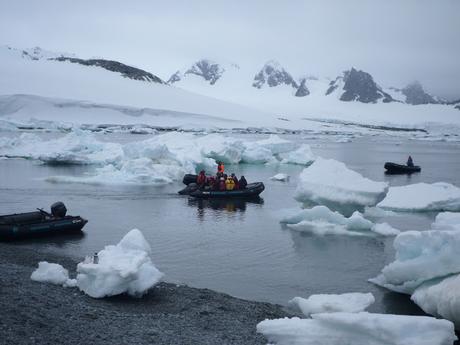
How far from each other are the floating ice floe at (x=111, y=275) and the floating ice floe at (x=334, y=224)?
6.09m

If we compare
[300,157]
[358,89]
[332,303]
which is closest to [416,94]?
[358,89]

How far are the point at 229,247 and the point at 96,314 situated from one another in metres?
5.70

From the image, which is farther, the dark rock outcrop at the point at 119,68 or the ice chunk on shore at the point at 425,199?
the dark rock outcrop at the point at 119,68

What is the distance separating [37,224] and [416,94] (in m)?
187

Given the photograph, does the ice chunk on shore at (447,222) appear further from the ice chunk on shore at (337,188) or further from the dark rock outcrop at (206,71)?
the dark rock outcrop at (206,71)

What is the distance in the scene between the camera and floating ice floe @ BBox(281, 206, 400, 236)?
1367 centimetres

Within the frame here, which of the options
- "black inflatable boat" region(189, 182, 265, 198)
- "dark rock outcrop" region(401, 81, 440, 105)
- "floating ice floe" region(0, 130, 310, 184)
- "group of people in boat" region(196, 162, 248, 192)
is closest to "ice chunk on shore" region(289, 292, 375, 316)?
"black inflatable boat" region(189, 182, 265, 198)

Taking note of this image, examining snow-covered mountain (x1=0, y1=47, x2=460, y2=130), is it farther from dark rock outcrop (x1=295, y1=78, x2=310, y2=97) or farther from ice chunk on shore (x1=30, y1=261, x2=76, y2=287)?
ice chunk on shore (x1=30, y1=261, x2=76, y2=287)

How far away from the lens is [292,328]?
5957 mm

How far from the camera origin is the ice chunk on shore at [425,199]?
661 inches

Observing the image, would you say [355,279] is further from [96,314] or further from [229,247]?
[96,314]

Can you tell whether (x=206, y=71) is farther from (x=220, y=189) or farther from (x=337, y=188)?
(x=337, y=188)

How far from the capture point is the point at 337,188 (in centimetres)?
1505

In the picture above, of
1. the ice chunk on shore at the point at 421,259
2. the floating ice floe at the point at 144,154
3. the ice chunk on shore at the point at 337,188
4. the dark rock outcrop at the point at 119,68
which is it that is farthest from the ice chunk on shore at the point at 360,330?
the dark rock outcrop at the point at 119,68
